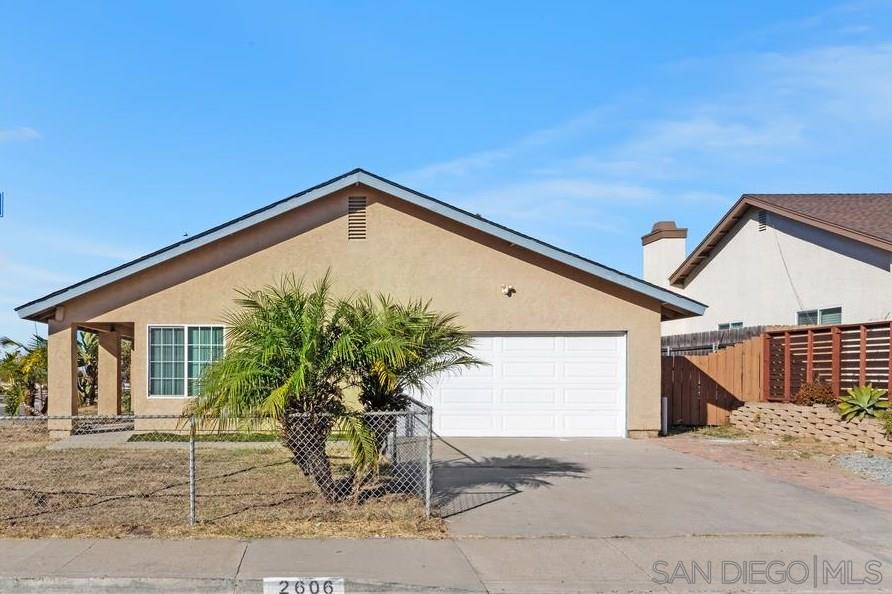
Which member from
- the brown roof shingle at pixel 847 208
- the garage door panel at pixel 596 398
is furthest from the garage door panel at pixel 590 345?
the brown roof shingle at pixel 847 208

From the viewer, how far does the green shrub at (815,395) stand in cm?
1532

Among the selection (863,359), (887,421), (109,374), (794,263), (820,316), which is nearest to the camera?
(887,421)

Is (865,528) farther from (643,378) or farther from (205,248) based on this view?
(205,248)

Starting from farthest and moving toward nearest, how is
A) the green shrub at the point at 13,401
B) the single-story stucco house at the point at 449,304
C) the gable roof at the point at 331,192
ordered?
the green shrub at the point at 13,401 < the single-story stucco house at the point at 449,304 < the gable roof at the point at 331,192

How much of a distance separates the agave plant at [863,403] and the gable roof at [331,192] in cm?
365

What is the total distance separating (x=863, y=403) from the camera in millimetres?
14133

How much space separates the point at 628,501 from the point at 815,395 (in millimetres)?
8129

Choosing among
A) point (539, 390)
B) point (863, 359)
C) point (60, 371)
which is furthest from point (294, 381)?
point (863, 359)

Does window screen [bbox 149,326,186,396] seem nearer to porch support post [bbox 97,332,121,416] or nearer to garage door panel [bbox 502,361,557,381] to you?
porch support post [bbox 97,332,121,416]

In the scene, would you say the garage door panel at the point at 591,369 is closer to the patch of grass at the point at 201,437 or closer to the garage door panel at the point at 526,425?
the garage door panel at the point at 526,425

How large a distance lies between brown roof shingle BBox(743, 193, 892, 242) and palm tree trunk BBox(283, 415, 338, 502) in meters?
13.5

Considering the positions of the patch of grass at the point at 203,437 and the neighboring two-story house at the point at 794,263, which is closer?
the patch of grass at the point at 203,437

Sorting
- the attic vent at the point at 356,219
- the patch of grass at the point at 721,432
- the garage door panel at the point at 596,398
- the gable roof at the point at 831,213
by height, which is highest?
the gable roof at the point at 831,213

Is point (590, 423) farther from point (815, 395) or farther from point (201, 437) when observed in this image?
point (201, 437)
